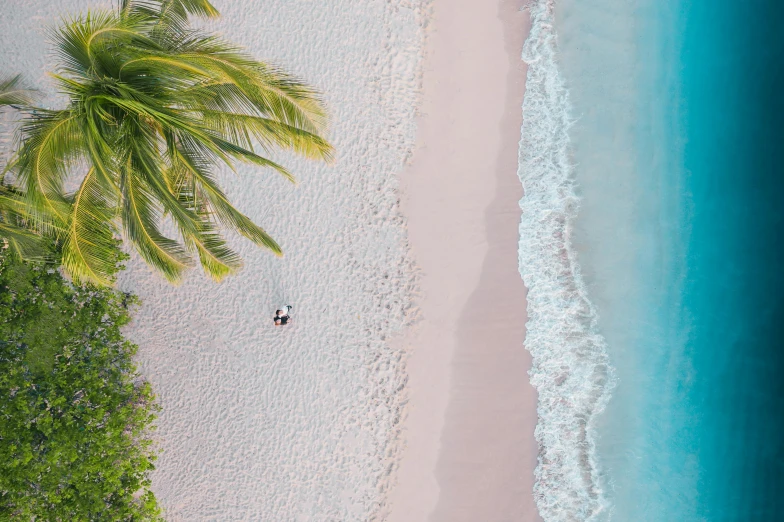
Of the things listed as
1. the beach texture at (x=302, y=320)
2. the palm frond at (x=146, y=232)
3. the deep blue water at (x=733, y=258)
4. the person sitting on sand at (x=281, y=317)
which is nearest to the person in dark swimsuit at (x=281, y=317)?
the person sitting on sand at (x=281, y=317)

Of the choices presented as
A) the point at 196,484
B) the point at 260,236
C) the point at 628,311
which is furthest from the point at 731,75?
the point at 196,484

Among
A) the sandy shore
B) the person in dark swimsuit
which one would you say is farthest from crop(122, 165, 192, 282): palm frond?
the sandy shore

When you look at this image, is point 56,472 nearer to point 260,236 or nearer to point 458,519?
point 260,236

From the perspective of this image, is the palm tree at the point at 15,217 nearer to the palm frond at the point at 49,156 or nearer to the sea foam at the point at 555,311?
the palm frond at the point at 49,156

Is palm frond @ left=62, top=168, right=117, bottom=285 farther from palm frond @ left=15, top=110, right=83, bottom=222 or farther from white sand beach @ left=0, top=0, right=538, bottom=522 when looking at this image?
white sand beach @ left=0, top=0, right=538, bottom=522

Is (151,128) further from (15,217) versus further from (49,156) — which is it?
(15,217)

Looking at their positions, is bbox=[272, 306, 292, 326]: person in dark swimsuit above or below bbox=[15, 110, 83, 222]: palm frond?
below
